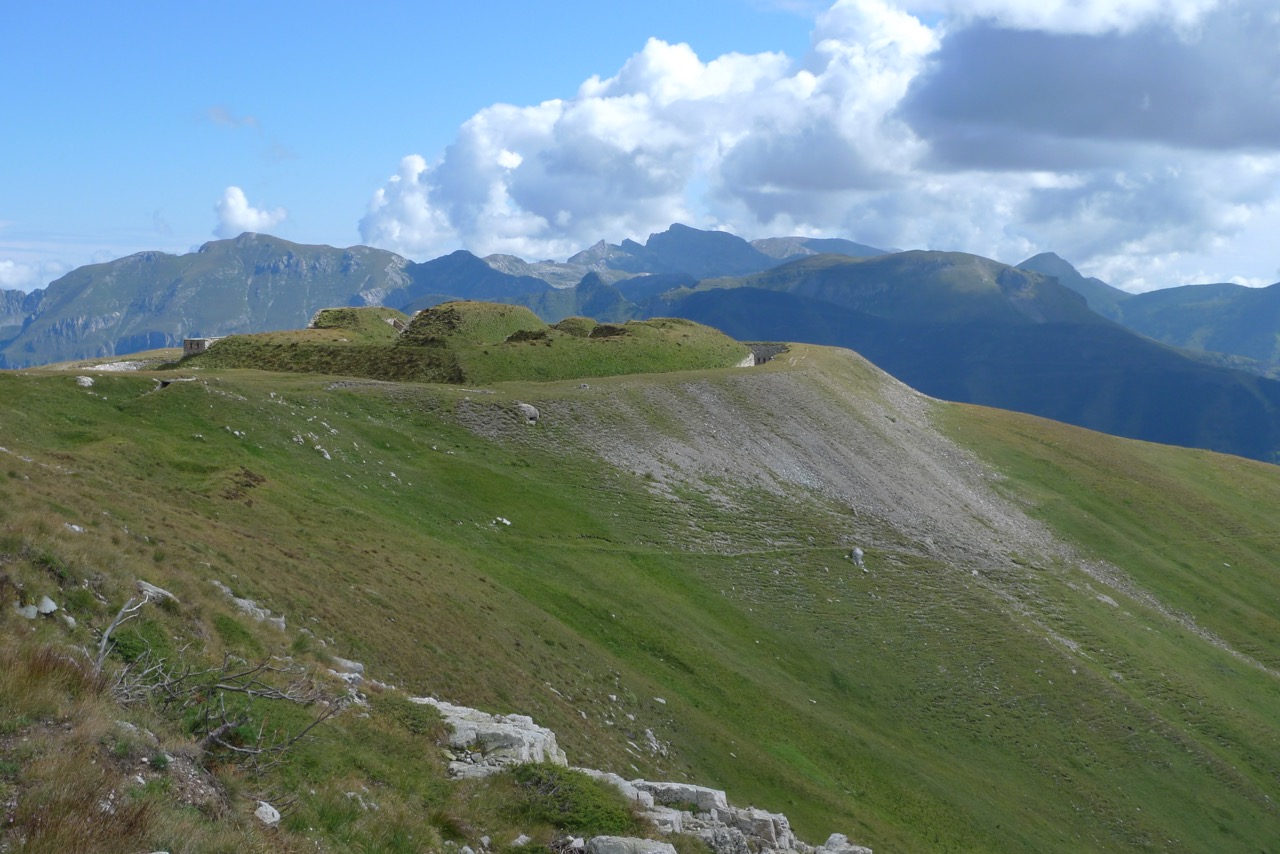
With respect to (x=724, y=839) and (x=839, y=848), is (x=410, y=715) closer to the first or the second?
(x=724, y=839)

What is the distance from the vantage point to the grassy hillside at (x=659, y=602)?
1903 centimetres

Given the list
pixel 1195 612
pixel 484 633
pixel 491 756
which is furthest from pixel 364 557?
pixel 1195 612

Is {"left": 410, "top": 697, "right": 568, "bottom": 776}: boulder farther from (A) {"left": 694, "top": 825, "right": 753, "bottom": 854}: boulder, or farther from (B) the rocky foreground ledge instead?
(A) {"left": 694, "top": 825, "right": 753, "bottom": 854}: boulder

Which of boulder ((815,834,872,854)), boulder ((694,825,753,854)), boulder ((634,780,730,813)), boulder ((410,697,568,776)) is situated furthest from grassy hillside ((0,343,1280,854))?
boulder ((815,834,872,854))

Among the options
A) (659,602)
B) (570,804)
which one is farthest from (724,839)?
(659,602)

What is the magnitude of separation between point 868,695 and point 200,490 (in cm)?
3983

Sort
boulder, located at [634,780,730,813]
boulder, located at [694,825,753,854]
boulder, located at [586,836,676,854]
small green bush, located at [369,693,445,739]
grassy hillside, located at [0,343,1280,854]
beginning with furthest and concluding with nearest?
boulder, located at [634,780,730,813], small green bush, located at [369,693,445,739], boulder, located at [694,825,753,854], grassy hillside, located at [0,343,1280,854], boulder, located at [586,836,676,854]

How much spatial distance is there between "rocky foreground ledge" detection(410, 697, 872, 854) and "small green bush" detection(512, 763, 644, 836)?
912mm

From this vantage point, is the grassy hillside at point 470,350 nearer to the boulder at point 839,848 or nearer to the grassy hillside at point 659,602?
the grassy hillside at point 659,602

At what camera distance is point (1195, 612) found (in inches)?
3199

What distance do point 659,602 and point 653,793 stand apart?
28673mm

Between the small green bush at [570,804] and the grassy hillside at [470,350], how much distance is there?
2698 inches

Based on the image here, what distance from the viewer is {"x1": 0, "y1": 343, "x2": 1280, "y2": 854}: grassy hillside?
19031mm

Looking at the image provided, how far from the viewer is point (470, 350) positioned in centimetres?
9262
